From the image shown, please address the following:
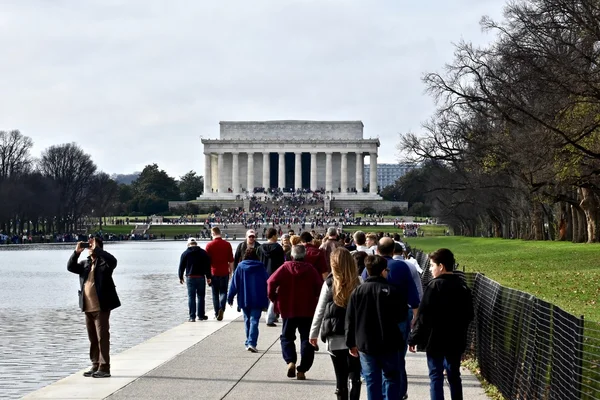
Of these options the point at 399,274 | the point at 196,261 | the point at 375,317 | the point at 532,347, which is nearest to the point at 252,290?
the point at 399,274

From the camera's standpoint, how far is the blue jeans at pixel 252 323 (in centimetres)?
1734

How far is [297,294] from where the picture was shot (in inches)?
560

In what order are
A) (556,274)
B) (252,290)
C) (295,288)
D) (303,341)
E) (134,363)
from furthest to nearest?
(556,274)
(252,290)
(134,363)
(303,341)
(295,288)

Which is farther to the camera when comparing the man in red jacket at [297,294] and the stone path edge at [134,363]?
the man in red jacket at [297,294]

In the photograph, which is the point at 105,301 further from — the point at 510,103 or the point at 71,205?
the point at 71,205

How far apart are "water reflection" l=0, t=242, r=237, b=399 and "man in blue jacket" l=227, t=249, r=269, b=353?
279 centimetres

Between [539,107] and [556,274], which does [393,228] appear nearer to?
[539,107]

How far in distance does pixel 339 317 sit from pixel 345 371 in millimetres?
788

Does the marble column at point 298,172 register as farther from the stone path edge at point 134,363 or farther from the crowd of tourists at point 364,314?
the crowd of tourists at point 364,314

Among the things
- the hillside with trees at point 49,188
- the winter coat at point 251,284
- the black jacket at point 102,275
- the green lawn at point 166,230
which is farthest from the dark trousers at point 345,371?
the green lawn at point 166,230

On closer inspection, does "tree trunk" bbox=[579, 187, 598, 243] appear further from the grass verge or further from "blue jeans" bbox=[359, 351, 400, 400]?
"blue jeans" bbox=[359, 351, 400, 400]

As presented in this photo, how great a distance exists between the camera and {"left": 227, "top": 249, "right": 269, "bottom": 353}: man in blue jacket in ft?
56.6

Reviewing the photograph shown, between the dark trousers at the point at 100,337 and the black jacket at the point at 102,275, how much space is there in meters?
0.17

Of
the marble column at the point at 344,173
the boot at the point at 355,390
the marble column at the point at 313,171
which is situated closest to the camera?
the boot at the point at 355,390
